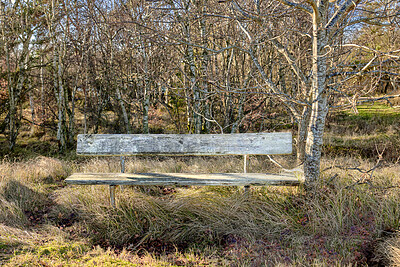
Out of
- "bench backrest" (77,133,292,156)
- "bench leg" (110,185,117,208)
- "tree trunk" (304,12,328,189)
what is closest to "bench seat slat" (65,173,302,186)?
"bench leg" (110,185,117,208)

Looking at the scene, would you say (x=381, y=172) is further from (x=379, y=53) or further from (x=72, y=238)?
(x=72, y=238)

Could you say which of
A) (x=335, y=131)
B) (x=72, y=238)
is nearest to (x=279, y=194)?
(x=72, y=238)

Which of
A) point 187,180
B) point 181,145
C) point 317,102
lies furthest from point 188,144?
point 317,102

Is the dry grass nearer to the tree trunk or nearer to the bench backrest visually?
the tree trunk

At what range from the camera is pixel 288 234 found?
3170 millimetres

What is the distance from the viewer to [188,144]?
3.94 meters

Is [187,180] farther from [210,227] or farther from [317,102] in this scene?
[317,102]

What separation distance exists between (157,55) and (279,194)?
18.5ft

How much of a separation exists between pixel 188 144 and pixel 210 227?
46.1 inches

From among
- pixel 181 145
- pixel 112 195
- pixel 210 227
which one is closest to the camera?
pixel 210 227

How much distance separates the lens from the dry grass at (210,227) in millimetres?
2775

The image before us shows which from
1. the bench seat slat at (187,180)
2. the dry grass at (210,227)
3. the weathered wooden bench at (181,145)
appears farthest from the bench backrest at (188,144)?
the dry grass at (210,227)

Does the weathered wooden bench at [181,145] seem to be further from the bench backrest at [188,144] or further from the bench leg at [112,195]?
the bench leg at [112,195]

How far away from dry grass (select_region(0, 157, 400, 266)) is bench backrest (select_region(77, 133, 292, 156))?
0.56 metres
